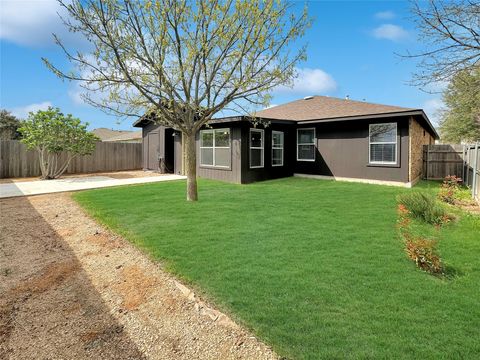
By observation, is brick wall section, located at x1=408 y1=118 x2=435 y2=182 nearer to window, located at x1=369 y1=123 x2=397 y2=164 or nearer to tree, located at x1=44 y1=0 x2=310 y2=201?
window, located at x1=369 y1=123 x2=397 y2=164

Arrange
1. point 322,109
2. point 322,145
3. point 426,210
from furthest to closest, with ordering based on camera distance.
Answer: point 322,109
point 322,145
point 426,210

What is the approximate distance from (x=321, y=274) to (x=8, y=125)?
111 ft

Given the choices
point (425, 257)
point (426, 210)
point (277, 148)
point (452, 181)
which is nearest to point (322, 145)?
point (277, 148)

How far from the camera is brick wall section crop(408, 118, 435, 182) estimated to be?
1076cm

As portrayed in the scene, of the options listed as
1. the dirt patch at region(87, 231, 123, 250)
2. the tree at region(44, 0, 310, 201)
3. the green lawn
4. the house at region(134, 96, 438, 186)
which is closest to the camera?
the green lawn

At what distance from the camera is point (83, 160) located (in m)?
16.8

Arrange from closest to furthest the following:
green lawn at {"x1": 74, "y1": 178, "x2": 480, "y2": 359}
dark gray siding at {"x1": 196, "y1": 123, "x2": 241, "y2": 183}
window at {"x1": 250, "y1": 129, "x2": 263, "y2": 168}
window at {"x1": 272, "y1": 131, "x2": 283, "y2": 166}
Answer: green lawn at {"x1": 74, "y1": 178, "x2": 480, "y2": 359}, dark gray siding at {"x1": 196, "y1": 123, "x2": 241, "y2": 183}, window at {"x1": 250, "y1": 129, "x2": 263, "y2": 168}, window at {"x1": 272, "y1": 131, "x2": 283, "y2": 166}

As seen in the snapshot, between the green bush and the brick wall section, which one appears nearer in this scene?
the green bush

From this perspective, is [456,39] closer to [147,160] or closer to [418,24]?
[418,24]

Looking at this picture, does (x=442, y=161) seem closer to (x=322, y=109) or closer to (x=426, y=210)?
(x=322, y=109)

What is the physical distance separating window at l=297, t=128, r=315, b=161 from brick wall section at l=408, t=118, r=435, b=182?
3.80 m

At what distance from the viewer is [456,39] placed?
4.54 meters

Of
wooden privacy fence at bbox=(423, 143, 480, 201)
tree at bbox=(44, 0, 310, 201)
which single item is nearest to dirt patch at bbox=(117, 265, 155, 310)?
tree at bbox=(44, 0, 310, 201)

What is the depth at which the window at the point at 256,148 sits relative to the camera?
40.0 ft
